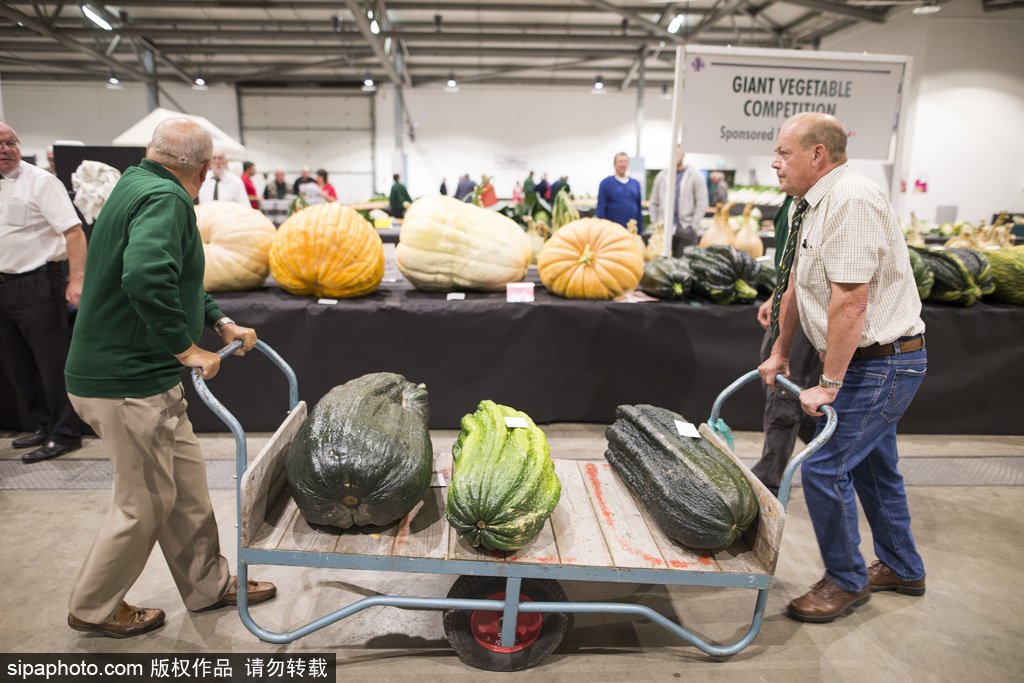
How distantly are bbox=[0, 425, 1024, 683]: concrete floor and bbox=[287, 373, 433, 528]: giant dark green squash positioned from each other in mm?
622

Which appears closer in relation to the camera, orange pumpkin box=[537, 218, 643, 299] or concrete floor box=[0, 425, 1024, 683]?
concrete floor box=[0, 425, 1024, 683]

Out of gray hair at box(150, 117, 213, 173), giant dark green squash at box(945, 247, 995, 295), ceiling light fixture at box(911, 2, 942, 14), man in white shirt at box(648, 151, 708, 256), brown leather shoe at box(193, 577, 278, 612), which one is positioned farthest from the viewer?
ceiling light fixture at box(911, 2, 942, 14)

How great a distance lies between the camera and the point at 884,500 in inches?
95.3

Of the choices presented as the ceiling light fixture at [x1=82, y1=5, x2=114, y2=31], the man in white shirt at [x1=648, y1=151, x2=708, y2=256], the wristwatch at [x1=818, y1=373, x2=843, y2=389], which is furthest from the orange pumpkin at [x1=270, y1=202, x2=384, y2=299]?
the ceiling light fixture at [x1=82, y1=5, x2=114, y2=31]

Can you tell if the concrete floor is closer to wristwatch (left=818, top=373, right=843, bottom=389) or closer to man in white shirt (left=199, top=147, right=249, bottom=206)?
wristwatch (left=818, top=373, right=843, bottom=389)

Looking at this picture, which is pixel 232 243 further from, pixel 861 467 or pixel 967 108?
pixel 967 108

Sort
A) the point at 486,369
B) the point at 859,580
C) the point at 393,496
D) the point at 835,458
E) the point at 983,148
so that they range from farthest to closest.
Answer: the point at 983,148, the point at 486,369, the point at 859,580, the point at 835,458, the point at 393,496

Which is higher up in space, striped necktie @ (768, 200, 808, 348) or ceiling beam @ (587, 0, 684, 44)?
ceiling beam @ (587, 0, 684, 44)

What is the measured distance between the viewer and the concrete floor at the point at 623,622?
82.7 inches

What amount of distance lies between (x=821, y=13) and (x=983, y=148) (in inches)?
167

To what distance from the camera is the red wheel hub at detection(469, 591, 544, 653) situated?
206 cm

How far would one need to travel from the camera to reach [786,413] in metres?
3.12

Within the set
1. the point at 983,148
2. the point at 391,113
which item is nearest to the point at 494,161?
the point at 391,113

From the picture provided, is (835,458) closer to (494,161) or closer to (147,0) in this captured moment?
(147,0)
